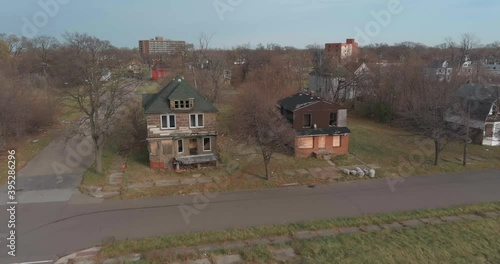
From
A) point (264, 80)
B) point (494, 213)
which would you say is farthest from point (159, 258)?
point (264, 80)

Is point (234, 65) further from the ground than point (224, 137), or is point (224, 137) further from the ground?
point (234, 65)

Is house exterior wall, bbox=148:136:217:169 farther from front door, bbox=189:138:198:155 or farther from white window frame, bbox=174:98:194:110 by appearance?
white window frame, bbox=174:98:194:110

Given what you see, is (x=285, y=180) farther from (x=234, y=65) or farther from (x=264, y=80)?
(x=234, y=65)

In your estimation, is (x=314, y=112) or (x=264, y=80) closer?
(x=314, y=112)

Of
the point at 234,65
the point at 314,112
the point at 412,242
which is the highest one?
the point at 234,65

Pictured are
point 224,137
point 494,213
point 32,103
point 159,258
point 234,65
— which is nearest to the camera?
point 159,258

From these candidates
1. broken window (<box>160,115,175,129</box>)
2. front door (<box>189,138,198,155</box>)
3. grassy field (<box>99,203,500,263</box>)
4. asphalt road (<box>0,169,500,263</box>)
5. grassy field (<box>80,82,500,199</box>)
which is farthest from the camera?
front door (<box>189,138,198,155</box>)

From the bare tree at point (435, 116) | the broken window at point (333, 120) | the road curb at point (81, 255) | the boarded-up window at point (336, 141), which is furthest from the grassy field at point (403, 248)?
the broken window at point (333, 120)

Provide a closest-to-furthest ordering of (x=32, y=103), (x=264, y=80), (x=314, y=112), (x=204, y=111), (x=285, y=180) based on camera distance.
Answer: (x=285, y=180) → (x=204, y=111) → (x=314, y=112) → (x=32, y=103) → (x=264, y=80)

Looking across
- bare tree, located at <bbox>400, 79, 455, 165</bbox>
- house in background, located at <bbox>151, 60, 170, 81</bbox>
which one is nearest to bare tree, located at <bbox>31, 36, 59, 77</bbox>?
house in background, located at <bbox>151, 60, 170, 81</bbox>
